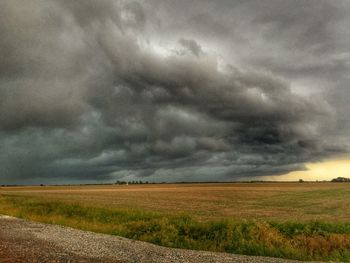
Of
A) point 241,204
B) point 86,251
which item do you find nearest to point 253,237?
point 86,251

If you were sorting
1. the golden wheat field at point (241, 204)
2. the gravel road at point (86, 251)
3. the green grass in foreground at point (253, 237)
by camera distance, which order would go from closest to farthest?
1. the gravel road at point (86, 251)
2. the green grass in foreground at point (253, 237)
3. the golden wheat field at point (241, 204)

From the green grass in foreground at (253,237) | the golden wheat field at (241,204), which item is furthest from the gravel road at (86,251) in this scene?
the golden wheat field at (241,204)

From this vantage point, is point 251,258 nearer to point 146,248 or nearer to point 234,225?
point 146,248

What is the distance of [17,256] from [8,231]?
38.9 ft

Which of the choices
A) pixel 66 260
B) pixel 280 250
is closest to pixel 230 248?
pixel 280 250

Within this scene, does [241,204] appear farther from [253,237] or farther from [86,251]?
[86,251]

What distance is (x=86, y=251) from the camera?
2211cm

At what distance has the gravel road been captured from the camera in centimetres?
1995

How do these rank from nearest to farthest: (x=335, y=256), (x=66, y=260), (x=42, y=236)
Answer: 1. (x=66, y=260)
2. (x=335, y=256)
3. (x=42, y=236)

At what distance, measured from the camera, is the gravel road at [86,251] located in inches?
786

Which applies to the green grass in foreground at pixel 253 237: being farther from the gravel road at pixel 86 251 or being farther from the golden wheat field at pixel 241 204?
the golden wheat field at pixel 241 204

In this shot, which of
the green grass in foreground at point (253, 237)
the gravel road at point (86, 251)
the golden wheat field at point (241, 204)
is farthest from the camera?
the golden wheat field at point (241, 204)

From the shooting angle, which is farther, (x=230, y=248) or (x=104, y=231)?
(x=104, y=231)

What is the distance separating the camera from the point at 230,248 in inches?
1009
